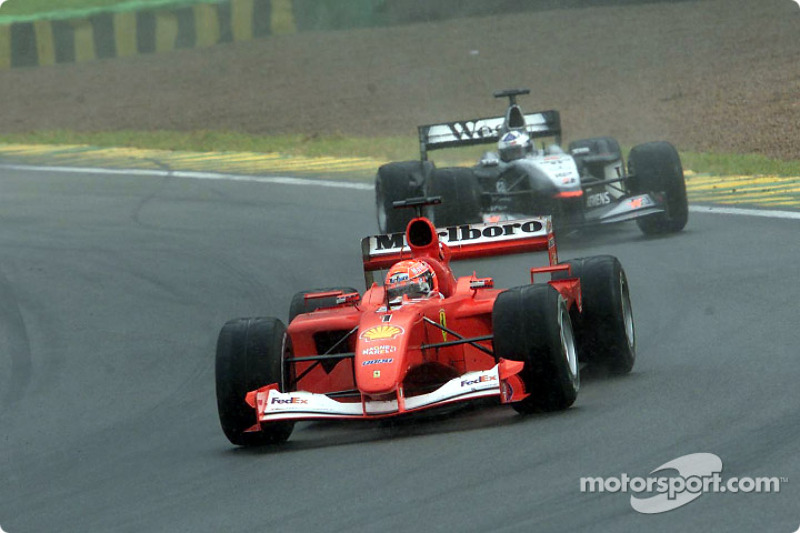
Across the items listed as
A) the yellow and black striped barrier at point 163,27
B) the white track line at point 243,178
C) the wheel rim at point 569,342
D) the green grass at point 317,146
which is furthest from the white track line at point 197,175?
the wheel rim at point 569,342

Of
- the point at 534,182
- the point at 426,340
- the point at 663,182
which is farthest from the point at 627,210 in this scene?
the point at 426,340

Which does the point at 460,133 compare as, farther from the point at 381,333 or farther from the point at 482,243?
the point at 381,333

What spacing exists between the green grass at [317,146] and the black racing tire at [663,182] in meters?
4.48

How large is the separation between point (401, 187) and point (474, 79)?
1695 cm

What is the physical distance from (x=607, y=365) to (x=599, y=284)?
608 millimetres

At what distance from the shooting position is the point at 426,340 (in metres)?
9.84

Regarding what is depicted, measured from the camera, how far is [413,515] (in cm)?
713

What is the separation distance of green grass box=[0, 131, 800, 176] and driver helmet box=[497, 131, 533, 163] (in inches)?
204

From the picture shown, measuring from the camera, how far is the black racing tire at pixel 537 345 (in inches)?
348

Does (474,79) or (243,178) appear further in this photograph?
(474,79)

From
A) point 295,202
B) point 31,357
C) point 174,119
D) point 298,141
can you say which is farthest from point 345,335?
point 174,119

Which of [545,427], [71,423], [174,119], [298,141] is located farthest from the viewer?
[174,119]

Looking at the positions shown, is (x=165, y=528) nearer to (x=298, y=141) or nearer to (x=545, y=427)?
(x=545, y=427)

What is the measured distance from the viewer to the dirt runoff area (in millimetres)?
28344
